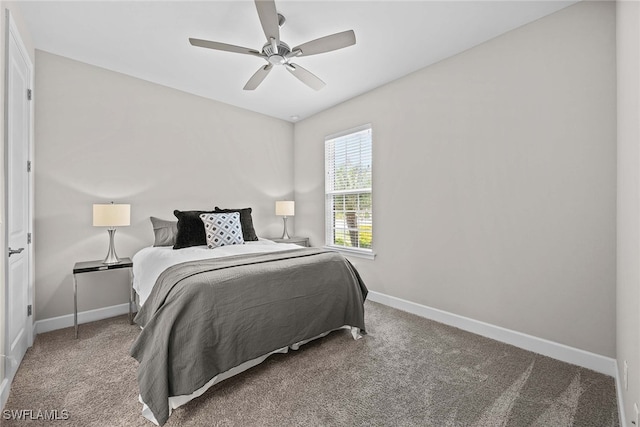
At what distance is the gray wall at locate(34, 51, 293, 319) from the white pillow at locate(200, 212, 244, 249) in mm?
793

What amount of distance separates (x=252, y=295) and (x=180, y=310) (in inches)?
18.0

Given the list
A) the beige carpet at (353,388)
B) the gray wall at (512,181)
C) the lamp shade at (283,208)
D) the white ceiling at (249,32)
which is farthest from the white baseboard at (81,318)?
the gray wall at (512,181)

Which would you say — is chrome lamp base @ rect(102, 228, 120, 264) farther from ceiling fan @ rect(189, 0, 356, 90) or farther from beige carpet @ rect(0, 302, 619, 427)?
ceiling fan @ rect(189, 0, 356, 90)

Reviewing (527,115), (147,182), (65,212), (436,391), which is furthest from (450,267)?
(65,212)

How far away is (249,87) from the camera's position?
2.79 m

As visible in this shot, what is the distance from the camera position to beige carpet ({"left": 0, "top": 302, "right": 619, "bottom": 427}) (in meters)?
1.59

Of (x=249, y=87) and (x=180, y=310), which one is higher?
(x=249, y=87)

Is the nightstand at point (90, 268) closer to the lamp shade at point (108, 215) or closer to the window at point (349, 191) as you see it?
the lamp shade at point (108, 215)

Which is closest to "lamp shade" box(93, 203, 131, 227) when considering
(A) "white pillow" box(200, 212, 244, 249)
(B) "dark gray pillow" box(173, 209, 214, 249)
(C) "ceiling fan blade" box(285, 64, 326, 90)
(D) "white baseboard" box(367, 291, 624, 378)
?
(B) "dark gray pillow" box(173, 209, 214, 249)

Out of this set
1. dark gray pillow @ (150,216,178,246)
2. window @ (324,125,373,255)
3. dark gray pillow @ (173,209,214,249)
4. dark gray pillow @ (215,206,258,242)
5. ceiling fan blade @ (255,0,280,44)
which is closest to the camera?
ceiling fan blade @ (255,0,280,44)

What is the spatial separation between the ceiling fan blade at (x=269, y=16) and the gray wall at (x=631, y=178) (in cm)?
178

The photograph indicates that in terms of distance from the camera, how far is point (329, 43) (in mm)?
2094

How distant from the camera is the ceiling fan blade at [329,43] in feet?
6.55

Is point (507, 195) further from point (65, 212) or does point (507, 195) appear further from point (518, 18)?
point (65, 212)
